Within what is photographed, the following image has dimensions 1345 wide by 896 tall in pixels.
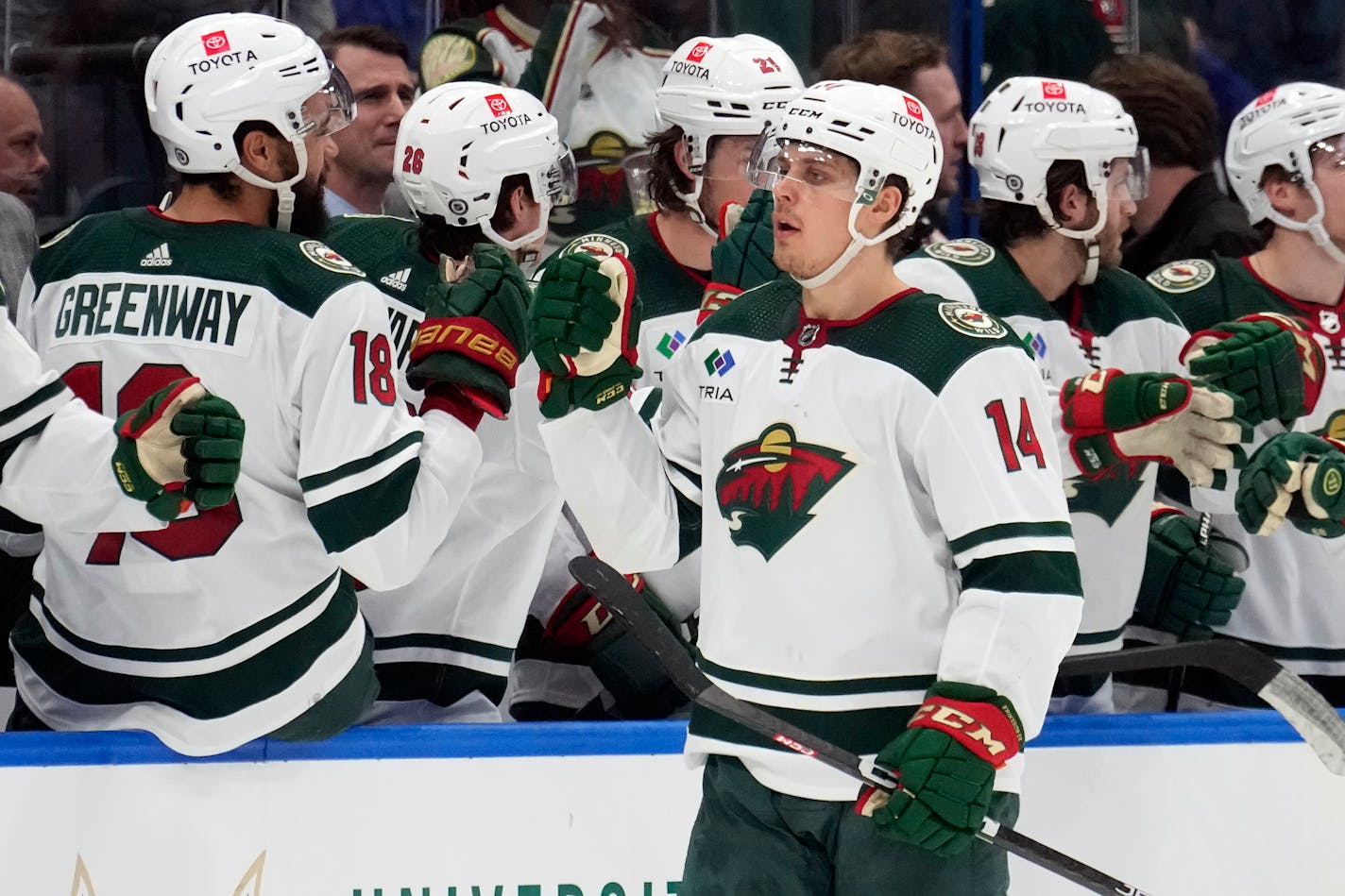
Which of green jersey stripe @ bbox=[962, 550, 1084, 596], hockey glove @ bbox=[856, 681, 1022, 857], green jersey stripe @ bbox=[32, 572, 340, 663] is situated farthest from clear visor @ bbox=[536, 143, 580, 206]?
hockey glove @ bbox=[856, 681, 1022, 857]

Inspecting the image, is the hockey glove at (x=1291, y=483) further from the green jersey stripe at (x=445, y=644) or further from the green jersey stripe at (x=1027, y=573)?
the green jersey stripe at (x=445, y=644)

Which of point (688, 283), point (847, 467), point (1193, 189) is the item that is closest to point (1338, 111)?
point (1193, 189)

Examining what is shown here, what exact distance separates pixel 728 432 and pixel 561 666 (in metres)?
1.41

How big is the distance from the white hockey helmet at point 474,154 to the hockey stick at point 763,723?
3.79 ft

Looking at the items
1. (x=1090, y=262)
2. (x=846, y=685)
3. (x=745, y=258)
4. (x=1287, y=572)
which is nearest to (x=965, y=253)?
(x=1090, y=262)

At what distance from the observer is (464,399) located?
3072mm

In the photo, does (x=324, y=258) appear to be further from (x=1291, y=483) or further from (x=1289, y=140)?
(x=1289, y=140)

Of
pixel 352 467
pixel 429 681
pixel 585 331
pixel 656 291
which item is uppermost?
pixel 585 331

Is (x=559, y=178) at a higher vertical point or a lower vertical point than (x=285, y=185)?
lower

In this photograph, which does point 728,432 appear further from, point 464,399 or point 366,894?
point 366,894

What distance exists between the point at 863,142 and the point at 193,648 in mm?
1392

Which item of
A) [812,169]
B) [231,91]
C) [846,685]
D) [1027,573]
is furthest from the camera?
[231,91]

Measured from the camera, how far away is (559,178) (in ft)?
12.2

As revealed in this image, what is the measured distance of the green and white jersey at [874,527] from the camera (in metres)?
2.36
